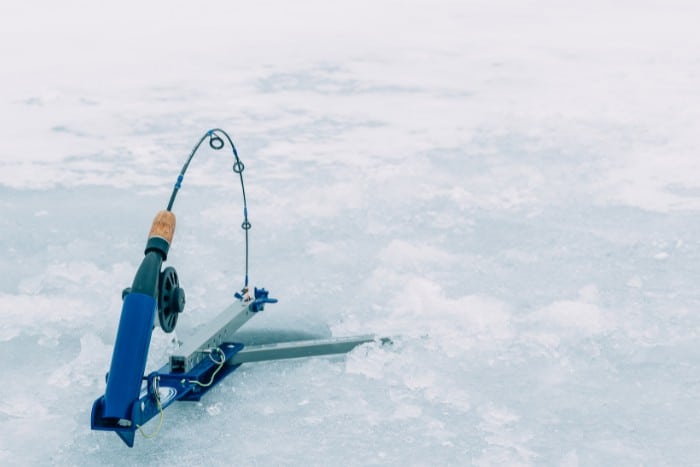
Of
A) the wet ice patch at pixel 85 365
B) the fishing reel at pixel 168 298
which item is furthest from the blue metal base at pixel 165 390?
the wet ice patch at pixel 85 365

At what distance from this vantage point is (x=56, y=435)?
130 inches

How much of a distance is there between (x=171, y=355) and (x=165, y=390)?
0.52 ft

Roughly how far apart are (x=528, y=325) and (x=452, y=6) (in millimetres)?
14581

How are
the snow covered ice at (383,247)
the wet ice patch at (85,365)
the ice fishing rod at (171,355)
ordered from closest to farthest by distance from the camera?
the ice fishing rod at (171,355) < the snow covered ice at (383,247) < the wet ice patch at (85,365)

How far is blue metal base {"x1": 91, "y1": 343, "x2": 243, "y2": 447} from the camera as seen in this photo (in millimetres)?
2902

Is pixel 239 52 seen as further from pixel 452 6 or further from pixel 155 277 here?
pixel 155 277

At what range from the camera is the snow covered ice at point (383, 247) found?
131 inches

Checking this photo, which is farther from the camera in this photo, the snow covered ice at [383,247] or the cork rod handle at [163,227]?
the snow covered ice at [383,247]

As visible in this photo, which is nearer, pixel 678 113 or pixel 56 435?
pixel 56 435

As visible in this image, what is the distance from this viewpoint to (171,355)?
3.35 meters

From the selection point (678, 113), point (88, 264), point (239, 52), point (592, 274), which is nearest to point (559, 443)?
point (592, 274)

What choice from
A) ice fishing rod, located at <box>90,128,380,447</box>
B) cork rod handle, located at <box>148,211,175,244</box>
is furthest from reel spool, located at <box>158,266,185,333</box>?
cork rod handle, located at <box>148,211,175,244</box>

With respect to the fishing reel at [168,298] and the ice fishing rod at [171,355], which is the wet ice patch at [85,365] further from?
the fishing reel at [168,298]

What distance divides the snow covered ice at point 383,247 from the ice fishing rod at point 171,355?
119mm
